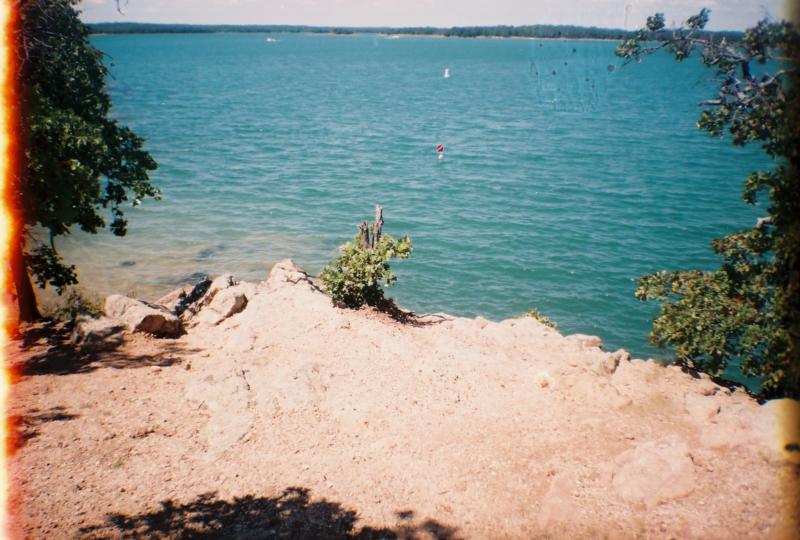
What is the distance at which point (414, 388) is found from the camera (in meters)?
12.0

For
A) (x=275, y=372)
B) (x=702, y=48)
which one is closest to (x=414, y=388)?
(x=275, y=372)

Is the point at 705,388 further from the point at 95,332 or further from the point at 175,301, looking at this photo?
the point at 175,301

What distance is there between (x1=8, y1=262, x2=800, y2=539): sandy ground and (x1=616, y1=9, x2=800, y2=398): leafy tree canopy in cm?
117

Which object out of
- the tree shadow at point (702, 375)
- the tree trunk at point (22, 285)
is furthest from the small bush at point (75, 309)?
the tree shadow at point (702, 375)

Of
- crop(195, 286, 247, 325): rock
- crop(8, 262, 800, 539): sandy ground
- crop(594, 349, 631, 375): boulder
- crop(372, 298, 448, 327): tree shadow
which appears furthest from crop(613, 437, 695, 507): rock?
crop(195, 286, 247, 325): rock

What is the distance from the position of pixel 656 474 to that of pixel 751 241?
20.4 ft

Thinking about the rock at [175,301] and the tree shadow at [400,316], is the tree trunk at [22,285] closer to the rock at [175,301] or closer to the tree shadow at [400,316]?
the rock at [175,301]

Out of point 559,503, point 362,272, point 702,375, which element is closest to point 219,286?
point 362,272

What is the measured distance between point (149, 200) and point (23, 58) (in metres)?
27.7

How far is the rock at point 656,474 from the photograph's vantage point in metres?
8.08

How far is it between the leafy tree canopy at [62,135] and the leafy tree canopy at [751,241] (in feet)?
46.4

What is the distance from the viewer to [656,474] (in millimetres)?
8328

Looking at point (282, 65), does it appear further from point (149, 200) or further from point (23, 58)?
point (23, 58)

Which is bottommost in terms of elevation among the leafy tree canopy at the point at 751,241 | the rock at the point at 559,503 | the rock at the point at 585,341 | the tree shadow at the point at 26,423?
the rock at the point at 585,341
